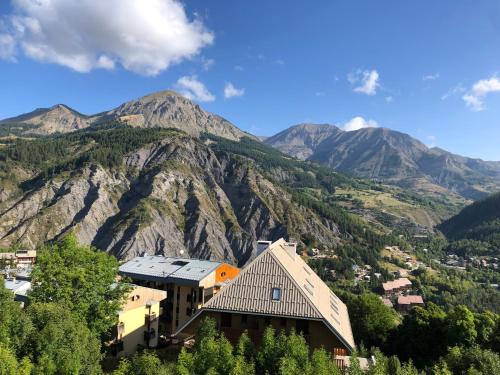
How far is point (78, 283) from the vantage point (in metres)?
35.1

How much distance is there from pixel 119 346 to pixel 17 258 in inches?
4943

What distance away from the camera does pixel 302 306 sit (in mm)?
29562

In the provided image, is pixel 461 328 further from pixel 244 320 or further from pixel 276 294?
pixel 244 320

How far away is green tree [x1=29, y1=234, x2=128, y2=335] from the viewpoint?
34062mm

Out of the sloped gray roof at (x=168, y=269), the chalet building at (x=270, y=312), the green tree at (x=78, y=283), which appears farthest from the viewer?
the sloped gray roof at (x=168, y=269)

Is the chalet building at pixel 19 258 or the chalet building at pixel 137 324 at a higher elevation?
the chalet building at pixel 19 258

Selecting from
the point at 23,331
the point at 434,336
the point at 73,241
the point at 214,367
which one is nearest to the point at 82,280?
the point at 73,241

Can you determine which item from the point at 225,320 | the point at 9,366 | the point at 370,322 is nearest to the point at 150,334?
the point at 225,320

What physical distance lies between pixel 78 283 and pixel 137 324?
1802 centimetres

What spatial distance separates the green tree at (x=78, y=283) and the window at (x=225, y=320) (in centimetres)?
1265

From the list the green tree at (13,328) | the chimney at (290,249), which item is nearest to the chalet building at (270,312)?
the green tree at (13,328)

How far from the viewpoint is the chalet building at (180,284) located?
209ft

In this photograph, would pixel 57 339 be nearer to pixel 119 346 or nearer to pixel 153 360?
pixel 153 360

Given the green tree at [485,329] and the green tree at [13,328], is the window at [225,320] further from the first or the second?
the green tree at [485,329]
